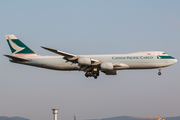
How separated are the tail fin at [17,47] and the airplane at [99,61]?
2.29 metres

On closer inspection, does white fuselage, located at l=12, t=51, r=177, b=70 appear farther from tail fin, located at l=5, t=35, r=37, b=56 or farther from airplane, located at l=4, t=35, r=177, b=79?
tail fin, located at l=5, t=35, r=37, b=56

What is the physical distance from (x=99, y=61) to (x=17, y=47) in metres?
18.1

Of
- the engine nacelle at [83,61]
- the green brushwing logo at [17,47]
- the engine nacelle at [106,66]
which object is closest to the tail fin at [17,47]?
the green brushwing logo at [17,47]

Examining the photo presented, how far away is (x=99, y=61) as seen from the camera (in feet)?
162

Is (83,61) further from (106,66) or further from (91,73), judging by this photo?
(91,73)

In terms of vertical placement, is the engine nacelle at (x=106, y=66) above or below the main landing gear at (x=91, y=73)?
above

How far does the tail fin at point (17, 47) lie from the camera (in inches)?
2175

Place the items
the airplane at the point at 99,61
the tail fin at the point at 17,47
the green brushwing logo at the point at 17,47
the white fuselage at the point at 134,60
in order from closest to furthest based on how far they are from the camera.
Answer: the airplane at the point at 99,61 < the white fuselage at the point at 134,60 < the tail fin at the point at 17,47 < the green brushwing logo at the point at 17,47

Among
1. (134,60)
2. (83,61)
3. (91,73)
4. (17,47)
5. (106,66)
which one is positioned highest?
(17,47)

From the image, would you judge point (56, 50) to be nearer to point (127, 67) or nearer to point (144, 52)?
point (127, 67)

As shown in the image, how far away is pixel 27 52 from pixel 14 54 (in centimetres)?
273

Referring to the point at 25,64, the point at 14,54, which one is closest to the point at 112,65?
the point at 25,64

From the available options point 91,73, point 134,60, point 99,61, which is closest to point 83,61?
point 99,61

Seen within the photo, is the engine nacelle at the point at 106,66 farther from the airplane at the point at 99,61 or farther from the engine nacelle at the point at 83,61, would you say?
the engine nacelle at the point at 83,61
